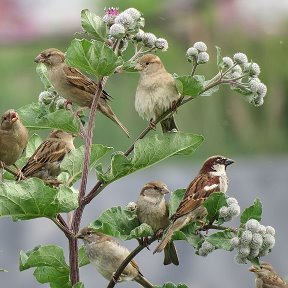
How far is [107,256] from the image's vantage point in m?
1.93

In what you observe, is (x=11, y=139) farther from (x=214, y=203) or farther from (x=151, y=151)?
(x=214, y=203)

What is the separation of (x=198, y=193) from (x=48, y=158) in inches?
11.5

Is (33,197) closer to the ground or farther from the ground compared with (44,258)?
farther from the ground

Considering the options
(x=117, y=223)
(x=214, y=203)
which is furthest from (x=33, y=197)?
(x=214, y=203)

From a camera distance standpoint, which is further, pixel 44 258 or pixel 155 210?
pixel 155 210

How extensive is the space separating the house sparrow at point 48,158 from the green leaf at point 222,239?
0.39 meters

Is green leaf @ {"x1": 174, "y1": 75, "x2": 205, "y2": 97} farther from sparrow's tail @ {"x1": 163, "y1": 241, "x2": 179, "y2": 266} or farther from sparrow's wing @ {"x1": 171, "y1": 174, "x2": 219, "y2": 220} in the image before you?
sparrow's tail @ {"x1": 163, "y1": 241, "x2": 179, "y2": 266}

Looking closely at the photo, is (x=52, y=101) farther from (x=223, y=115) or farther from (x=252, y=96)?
(x=223, y=115)

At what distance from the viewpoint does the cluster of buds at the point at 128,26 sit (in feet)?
4.87

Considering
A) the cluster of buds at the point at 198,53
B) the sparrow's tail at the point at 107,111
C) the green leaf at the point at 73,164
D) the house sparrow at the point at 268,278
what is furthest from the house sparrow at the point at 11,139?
the house sparrow at the point at 268,278

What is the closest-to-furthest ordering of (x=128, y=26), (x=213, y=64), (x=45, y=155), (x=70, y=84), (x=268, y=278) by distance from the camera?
(x=128, y=26)
(x=45, y=155)
(x=70, y=84)
(x=268, y=278)
(x=213, y=64)

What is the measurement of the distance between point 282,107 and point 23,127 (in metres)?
4.52

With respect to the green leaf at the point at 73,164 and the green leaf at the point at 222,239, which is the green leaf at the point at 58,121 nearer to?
the green leaf at the point at 73,164

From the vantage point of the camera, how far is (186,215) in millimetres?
1546
